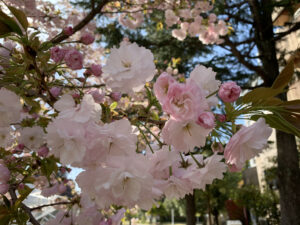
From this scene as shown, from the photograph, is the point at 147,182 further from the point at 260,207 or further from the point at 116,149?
the point at 260,207

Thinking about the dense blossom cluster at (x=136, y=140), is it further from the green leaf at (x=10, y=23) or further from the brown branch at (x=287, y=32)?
the brown branch at (x=287, y=32)

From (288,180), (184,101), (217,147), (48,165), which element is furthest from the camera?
(288,180)

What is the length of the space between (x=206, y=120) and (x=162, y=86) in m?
0.11

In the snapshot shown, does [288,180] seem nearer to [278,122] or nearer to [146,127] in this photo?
[278,122]

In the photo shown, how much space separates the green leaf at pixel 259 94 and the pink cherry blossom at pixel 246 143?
6cm

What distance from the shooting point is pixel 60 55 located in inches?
33.1

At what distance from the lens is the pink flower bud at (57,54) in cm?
83

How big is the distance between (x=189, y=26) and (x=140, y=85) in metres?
3.71

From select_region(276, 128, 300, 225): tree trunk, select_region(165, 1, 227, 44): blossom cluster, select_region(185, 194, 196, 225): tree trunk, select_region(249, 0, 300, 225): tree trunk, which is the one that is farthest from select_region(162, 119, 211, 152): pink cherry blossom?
select_region(185, 194, 196, 225): tree trunk

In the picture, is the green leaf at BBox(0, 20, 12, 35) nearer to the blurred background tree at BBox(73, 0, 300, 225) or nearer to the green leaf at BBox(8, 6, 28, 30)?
the green leaf at BBox(8, 6, 28, 30)

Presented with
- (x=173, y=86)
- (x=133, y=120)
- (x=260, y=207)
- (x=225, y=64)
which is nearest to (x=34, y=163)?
(x=133, y=120)

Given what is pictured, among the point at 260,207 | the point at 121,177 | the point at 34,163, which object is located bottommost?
the point at 260,207

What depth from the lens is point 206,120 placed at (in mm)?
457

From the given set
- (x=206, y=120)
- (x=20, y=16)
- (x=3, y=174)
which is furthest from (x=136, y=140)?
(x=3, y=174)
